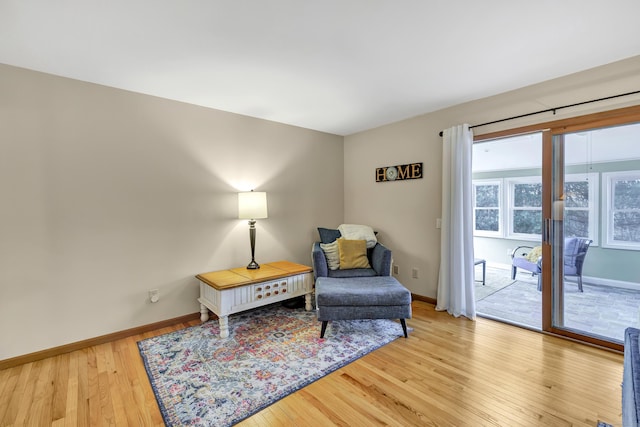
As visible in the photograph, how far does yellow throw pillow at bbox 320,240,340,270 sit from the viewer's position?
336cm

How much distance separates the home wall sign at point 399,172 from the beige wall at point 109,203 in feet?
4.97

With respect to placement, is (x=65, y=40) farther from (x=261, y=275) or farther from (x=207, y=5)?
(x=261, y=275)

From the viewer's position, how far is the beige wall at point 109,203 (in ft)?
7.31

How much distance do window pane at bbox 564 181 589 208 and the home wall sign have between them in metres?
1.43

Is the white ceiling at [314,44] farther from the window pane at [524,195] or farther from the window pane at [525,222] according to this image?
the window pane at [525,222]

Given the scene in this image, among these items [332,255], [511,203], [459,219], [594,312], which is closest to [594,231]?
[594,312]

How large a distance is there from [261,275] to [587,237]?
3015 mm

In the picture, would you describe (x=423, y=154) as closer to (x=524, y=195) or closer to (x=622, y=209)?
(x=622, y=209)

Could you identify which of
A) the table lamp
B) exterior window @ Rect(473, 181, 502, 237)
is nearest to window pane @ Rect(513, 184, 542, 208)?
exterior window @ Rect(473, 181, 502, 237)

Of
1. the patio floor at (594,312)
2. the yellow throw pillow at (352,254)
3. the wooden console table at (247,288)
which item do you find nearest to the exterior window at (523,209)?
the patio floor at (594,312)

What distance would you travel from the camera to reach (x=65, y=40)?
1.90 meters

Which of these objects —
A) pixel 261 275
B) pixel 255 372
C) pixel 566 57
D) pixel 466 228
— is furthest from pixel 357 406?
pixel 566 57

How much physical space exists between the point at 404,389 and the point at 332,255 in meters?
1.68

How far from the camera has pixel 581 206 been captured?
8.26ft
